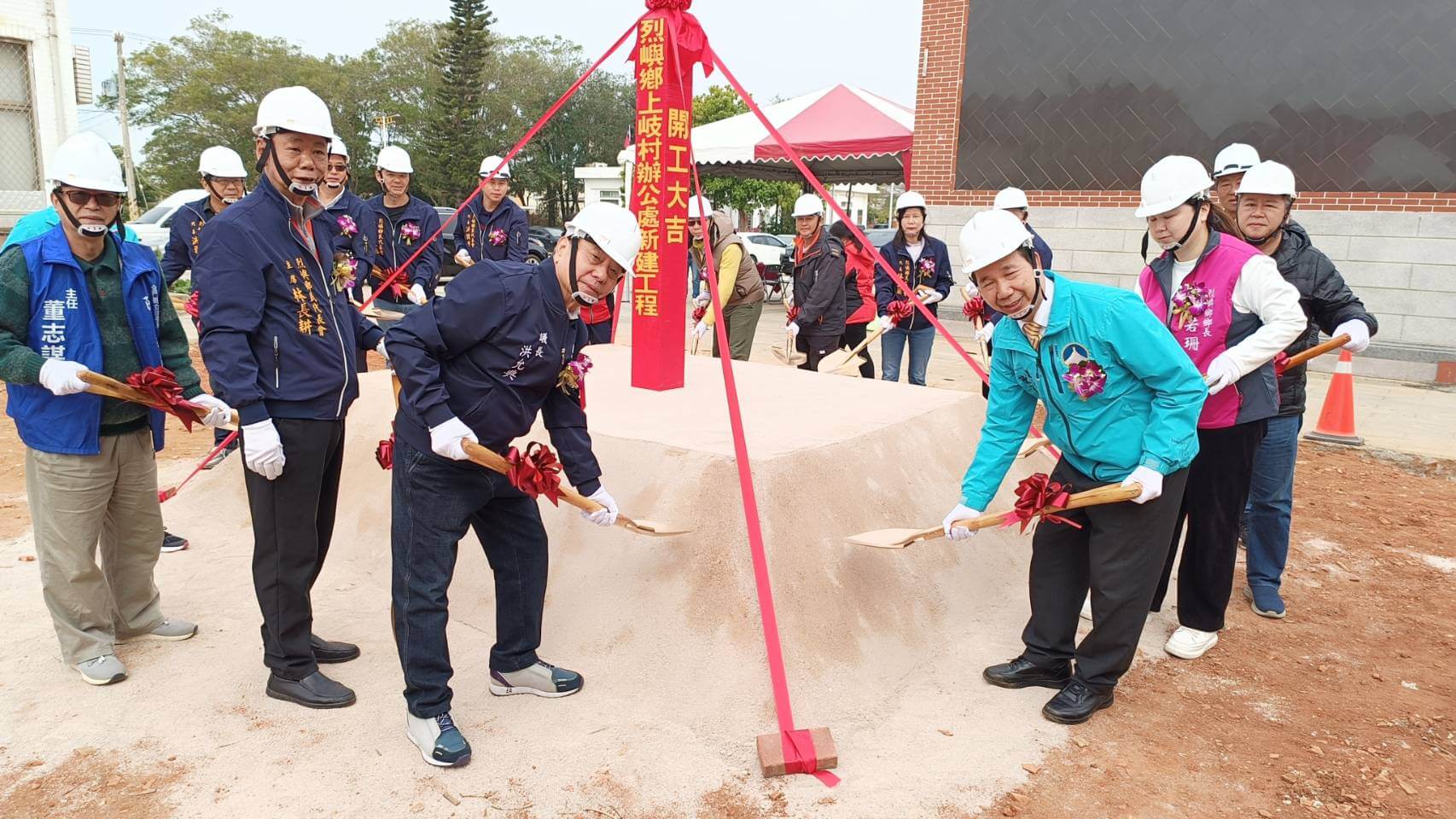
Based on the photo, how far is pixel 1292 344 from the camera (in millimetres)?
3660

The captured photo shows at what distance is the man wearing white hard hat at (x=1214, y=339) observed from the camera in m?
3.33

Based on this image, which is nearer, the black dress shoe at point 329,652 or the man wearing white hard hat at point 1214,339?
the man wearing white hard hat at point 1214,339

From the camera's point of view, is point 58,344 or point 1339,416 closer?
point 58,344

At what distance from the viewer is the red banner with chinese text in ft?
16.1

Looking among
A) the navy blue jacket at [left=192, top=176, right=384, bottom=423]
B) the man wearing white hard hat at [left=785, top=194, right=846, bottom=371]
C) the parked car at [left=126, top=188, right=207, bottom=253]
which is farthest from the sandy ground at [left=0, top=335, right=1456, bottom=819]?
the parked car at [left=126, top=188, right=207, bottom=253]

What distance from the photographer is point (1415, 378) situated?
1020 centimetres

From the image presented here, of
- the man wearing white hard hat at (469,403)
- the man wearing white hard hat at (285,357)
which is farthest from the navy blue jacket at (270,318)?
the man wearing white hard hat at (469,403)

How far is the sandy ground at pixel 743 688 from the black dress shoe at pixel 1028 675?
0.08m

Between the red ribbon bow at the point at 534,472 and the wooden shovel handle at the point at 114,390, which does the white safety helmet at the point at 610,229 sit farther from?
the wooden shovel handle at the point at 114,390

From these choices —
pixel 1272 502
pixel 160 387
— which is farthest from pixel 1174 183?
pixel 160 387

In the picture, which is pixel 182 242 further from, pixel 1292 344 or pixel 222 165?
pixel 1292 344

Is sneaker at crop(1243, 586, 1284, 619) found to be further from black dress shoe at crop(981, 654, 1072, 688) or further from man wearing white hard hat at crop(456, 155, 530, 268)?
man wearing white hard hat at crop(456, 155, 530, 268)

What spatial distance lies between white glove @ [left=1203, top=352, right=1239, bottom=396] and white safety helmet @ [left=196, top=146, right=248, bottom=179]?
4.69 m

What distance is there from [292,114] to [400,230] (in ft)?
11.7
